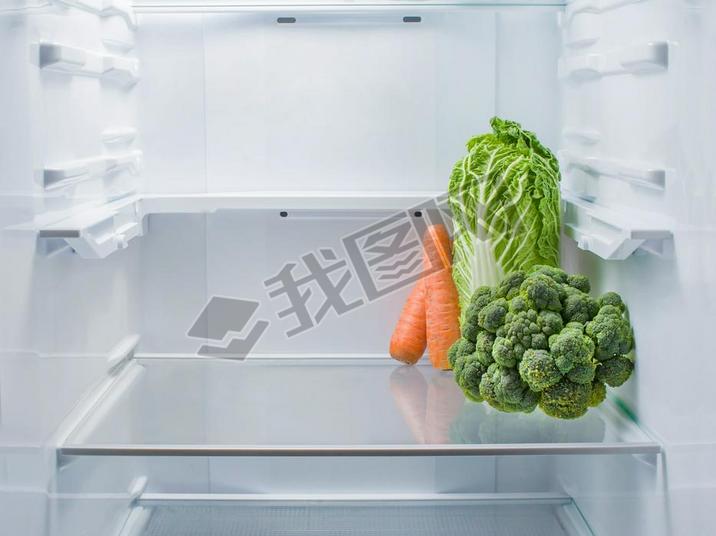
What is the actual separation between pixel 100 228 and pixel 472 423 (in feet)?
2.34

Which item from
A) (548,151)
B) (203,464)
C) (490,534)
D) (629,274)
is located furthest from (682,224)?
(203,464)

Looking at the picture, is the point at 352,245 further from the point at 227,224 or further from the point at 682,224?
the point at 682,224

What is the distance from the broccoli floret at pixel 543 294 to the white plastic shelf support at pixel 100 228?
2.31ft

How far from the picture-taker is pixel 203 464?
209cm

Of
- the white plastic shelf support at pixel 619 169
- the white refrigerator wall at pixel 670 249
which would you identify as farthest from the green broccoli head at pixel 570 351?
the white plastic shelf support at pixel 619 169

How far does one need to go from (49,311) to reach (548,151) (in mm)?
1004

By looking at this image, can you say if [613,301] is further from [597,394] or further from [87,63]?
[87,63]

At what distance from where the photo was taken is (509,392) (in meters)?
1.50

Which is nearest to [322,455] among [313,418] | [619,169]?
[313,418]

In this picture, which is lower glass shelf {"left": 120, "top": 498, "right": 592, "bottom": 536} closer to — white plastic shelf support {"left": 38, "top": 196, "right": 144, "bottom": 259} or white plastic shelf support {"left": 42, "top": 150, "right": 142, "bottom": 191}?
white plastic shelf support {"left": 38, "top": 196, "right": 144, "bottom": 259}

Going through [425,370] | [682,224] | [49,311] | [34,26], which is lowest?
[425,370]

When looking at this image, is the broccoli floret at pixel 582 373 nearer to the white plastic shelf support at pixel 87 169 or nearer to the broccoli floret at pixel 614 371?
the broccoli floret at pixel 614 371

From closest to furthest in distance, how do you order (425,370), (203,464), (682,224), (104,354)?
(682,224), (104,354), (425,370), (203,464)

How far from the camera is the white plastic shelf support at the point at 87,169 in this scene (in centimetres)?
141
